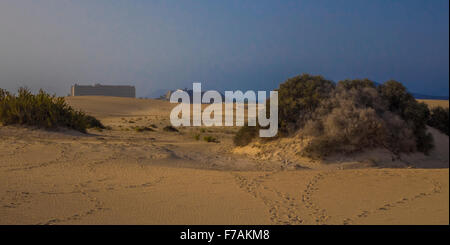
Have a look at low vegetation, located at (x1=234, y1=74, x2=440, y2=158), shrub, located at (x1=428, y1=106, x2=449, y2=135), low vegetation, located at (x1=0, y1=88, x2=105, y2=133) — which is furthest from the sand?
shrub, located at (x1=428, y1=106, x2=449, y2=135)

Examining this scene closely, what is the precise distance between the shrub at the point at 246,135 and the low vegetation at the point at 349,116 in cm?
4

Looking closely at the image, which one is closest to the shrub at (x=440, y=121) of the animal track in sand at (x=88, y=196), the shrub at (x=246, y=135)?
the shrub at (x=246, y=135)

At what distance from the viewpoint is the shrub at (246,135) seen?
15938mm

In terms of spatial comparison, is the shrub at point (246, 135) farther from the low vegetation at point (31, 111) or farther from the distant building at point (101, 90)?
the distant building at point (101, 90)

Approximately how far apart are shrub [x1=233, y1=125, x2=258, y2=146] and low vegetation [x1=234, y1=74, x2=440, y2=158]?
0.13ft

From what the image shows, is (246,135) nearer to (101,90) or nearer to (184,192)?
(184,192)

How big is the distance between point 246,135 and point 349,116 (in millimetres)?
4429

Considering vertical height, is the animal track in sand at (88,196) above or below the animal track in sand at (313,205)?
above

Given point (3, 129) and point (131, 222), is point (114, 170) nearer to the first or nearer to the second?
point (131, 222)

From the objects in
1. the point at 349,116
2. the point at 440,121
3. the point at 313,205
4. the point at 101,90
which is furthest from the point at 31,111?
the point at 101,90

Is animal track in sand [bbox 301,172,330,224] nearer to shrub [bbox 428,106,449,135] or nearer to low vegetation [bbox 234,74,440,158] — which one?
low vegetation [bbox 234,74,440,158]

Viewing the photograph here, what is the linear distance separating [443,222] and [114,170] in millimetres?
6750

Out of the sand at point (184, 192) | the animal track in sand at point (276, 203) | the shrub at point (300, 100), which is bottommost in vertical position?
the animal track in sand at point (276, 203)
